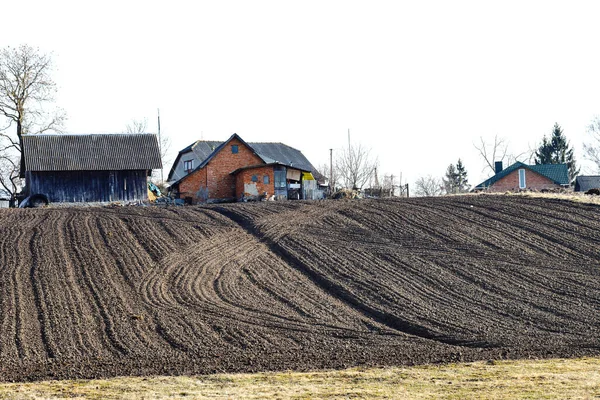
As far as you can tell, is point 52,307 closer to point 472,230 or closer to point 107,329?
point 107,329

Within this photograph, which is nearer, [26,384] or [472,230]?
[26,384]

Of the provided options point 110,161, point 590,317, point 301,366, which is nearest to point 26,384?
point 301,366

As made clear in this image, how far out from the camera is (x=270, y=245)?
28078mm

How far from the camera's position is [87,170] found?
4300 cm

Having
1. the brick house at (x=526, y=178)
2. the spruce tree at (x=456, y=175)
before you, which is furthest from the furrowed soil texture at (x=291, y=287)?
the spruce tree at (x=456, y=175)

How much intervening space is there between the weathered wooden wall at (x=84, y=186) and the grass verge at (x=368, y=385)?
29507 millimetres

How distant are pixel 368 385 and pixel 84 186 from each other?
32.8 metres

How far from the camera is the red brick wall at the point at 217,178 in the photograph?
47938 mm

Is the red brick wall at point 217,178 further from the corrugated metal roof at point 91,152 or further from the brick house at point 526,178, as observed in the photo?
the brick house at point 526,178

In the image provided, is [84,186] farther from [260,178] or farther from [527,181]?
[527,181]

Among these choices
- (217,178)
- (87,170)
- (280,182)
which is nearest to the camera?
(87,170)

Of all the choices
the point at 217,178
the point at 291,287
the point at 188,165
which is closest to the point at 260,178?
the point at 217,178

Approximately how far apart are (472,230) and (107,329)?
16.6m

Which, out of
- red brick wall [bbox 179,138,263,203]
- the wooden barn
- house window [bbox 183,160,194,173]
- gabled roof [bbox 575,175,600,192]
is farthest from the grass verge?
gabled roof [bbox 575,175,600,192]
